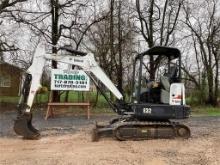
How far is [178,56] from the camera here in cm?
1504

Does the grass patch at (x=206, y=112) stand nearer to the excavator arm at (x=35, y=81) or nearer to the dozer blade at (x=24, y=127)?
the excavator arm at (x=35, y=81)

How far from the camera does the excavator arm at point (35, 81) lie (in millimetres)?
14391

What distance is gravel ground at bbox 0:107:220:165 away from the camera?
35.3ft

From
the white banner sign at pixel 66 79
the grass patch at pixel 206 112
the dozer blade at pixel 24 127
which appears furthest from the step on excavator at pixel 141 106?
the grass patch at pixel 206 112

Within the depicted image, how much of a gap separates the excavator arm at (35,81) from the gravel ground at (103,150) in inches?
15.4

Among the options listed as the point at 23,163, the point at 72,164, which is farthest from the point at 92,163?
the point at 23,163

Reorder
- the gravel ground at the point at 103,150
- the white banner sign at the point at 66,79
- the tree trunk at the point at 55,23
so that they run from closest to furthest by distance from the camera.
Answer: the gravel ground at the point at 103,150
the white banner sign at the point at 66,79
the tree trunk at the point at 55,23

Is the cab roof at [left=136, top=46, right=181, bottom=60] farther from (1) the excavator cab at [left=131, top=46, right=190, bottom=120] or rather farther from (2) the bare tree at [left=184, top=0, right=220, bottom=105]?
(2) the bare tree at [left=184, top=0, right=220, bottom=105]

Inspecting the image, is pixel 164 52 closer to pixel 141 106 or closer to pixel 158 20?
pixel 141 106

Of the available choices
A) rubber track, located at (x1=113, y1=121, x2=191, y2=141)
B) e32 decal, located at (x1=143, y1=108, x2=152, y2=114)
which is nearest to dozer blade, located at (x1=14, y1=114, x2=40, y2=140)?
rubber track, located at (x1=113, y1=121, x2=191, y2=141)

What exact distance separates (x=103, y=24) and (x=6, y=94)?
19.8 meters

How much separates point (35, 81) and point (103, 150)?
3.56 m

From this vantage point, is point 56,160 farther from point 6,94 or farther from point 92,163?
point 6,94

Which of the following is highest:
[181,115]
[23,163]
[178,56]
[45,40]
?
[45,40]
